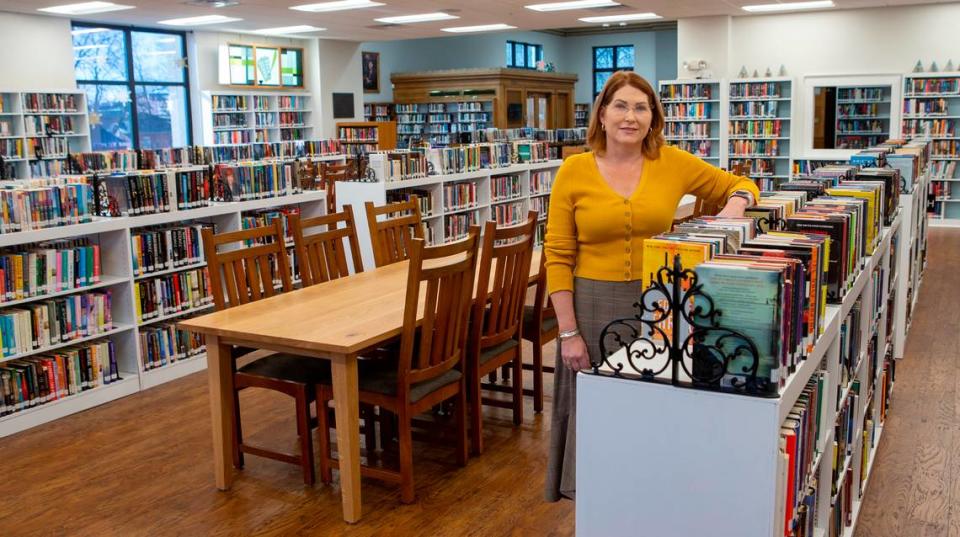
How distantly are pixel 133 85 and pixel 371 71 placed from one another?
18.4 feet

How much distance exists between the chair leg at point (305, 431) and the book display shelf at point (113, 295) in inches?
69.1

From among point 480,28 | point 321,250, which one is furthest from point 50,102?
point 321,250

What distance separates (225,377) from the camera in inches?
136

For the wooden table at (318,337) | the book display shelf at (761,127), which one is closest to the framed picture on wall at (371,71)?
the book display shelf at (761,127)

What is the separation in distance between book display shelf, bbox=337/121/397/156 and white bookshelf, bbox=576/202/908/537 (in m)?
10.7

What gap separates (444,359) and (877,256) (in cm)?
168

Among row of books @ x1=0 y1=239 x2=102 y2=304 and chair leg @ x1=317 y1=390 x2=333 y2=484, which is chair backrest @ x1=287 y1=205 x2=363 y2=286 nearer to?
chair leg @ x1=317 y1=390 x2=333 y2=484

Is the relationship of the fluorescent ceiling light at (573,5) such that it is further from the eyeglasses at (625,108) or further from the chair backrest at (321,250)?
the eyeglasses at (625,108)

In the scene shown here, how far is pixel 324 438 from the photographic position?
3467mm

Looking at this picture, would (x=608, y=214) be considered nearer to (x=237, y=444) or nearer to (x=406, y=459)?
(x=406, y=459)

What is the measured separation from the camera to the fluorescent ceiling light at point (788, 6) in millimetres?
11164

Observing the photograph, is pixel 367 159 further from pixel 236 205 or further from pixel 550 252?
pixel 550 252


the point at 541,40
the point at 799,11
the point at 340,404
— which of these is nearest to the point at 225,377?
the point at 340,404

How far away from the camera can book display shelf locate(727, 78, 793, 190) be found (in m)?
12.2
